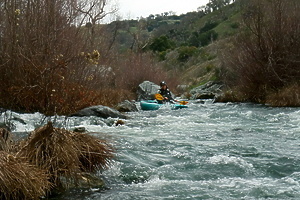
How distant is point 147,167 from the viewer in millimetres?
6168

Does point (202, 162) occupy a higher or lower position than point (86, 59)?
lower

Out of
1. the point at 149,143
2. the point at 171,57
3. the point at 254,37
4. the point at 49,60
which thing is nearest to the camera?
the point at 149,143

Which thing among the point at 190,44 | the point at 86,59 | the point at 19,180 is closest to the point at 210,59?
the point at 190,44

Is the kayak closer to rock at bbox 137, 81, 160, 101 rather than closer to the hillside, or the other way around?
rock at bbox 137, 81, 160, 101

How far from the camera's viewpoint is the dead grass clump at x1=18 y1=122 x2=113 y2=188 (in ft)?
16.0

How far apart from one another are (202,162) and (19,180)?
3.15 m

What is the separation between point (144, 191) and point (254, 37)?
14678 mm

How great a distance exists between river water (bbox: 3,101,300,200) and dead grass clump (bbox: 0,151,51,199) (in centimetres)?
44

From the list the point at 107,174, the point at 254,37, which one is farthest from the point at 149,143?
the point at 254,37

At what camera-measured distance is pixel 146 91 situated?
2320 centimetres

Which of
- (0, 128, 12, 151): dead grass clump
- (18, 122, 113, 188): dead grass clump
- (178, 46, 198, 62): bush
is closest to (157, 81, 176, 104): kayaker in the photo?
(18, 122, 113, 188): dead grass clump

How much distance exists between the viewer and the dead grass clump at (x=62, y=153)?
4.87 m

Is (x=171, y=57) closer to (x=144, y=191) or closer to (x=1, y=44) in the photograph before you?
(x=1, y=44)

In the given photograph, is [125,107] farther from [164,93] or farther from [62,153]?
[62,153]
